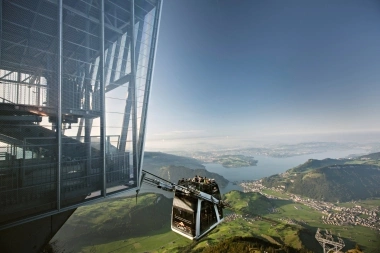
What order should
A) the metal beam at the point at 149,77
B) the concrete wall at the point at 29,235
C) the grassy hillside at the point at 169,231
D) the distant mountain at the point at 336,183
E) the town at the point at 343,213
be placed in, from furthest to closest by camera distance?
1. the distant mountain at the point at 336,183
2. the town at the point at 343,213
3. the grassy hillside at the point at 169,231
4. the metal beam at the point at 149,77
5. the concrete wall at the point at 29,235

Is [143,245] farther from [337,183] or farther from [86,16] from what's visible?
[337,183]

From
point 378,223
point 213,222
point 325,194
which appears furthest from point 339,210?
point 213,222

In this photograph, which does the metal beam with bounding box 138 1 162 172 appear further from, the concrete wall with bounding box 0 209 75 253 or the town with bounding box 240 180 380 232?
the town with bounding box 240 180 380 232

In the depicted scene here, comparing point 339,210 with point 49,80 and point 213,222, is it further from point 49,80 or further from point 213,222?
point 49,80

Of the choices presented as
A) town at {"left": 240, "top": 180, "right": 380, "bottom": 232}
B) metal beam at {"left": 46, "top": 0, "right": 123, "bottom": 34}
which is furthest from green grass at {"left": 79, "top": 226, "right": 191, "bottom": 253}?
town at {"left": 240, "top": 180, "right": 380, "bottom": 232}

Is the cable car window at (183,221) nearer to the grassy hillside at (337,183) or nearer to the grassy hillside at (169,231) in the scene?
the grassy hillside at (169,231)

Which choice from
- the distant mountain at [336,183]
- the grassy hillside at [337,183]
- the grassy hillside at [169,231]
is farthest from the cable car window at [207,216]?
the distant mountain at [336,183]
